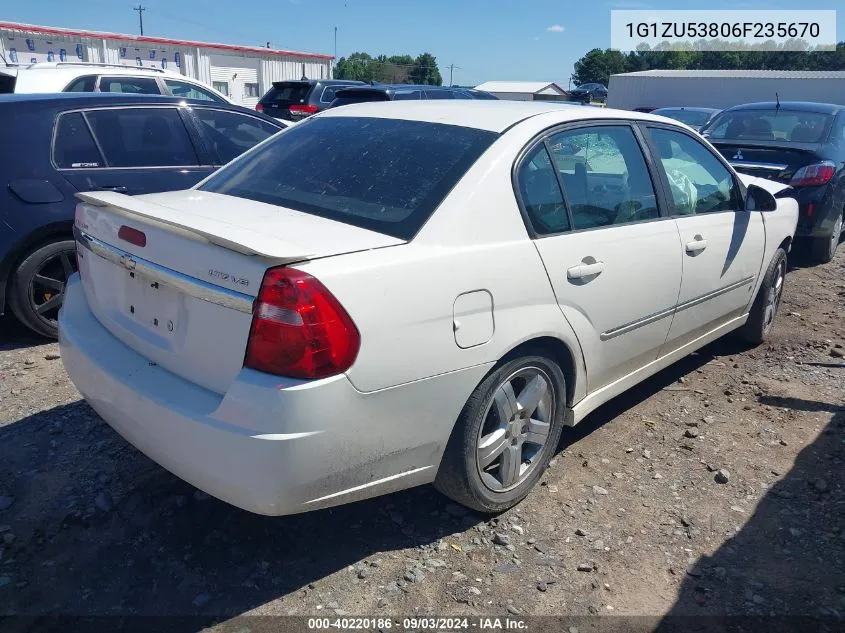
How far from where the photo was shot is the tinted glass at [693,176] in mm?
3848

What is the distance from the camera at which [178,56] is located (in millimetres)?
28609

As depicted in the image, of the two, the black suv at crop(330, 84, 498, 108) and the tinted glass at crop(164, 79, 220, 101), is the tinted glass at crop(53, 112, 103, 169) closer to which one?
the tinted glass at crop(164, 79, 220, 101)

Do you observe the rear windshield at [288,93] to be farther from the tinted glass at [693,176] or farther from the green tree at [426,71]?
the green tree at [426,71]

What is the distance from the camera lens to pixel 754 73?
115 ft

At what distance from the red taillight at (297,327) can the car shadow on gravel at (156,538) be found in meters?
0.91

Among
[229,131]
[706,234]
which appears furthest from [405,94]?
[706,234]

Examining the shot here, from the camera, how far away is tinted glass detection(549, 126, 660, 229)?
10.5 feet

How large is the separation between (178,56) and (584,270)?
2946cm

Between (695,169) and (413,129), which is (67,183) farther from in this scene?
(695,169)

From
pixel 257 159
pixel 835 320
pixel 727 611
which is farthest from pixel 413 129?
pixel 835 320

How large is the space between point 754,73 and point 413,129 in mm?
37492

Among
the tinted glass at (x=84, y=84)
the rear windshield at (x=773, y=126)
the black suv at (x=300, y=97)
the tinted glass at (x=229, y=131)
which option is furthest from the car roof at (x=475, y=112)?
the black suv at (x=300, y=97)

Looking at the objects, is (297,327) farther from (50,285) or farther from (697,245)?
(50,285)

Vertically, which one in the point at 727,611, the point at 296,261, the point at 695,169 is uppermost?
the point at 695,169
